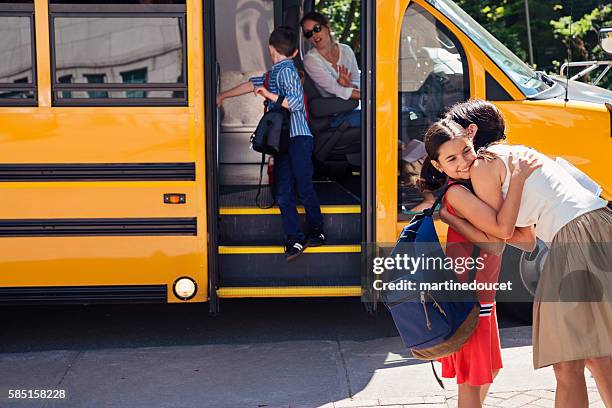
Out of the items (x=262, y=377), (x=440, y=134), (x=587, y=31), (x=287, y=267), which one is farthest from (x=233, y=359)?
(x=587, y=31)

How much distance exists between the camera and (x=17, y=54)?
552cm

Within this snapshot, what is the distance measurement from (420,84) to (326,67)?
3.17 ft

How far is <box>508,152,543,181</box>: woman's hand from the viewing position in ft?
11.9

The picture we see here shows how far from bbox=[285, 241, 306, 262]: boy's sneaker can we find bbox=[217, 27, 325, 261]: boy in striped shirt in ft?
0.23

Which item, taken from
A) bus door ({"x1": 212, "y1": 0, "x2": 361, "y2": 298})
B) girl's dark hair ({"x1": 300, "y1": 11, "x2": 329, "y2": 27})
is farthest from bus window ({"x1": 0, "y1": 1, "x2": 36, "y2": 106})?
girl's dark hair ({"x1": 300, "y1": 11, "x2": 329, "y2": 27})

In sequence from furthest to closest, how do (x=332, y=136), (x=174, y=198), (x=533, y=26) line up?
(x=533, y=26) < (x=332, y=136) < (x=174, y=198)

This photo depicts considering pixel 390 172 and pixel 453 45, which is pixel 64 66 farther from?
pixel 453 45

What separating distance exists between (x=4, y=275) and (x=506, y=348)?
9.72 feet

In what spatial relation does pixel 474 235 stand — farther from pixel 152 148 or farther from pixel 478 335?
pixel 152 148

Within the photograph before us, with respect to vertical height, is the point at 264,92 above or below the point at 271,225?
above

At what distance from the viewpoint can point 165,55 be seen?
5605 millimetres

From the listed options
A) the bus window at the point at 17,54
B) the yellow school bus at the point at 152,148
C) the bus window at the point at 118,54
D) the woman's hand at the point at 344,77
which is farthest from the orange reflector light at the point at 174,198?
the woman's hand at the point at 344,77

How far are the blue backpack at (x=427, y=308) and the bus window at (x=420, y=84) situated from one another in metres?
2.21

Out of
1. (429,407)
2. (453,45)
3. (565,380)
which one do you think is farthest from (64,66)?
(565,380)
